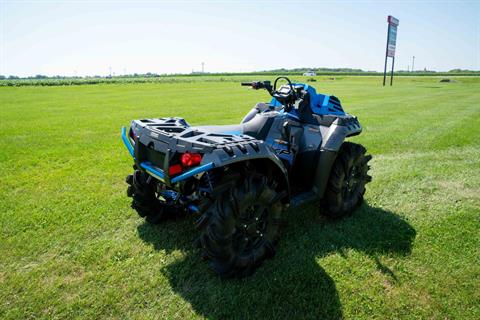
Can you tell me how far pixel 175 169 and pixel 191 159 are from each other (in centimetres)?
22

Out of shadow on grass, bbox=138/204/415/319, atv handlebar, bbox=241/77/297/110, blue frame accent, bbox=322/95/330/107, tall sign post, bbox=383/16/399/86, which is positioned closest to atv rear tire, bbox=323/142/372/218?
shadow on grass, bbox=138/204/415/319

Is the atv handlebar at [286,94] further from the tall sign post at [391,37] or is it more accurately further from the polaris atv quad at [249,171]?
the tall sign post at [391,37]

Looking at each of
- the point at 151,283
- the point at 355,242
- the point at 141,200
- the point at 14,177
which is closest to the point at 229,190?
the point at 151,283

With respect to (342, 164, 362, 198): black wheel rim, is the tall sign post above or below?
above

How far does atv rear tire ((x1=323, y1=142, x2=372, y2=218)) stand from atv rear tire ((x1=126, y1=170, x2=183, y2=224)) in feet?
6.35

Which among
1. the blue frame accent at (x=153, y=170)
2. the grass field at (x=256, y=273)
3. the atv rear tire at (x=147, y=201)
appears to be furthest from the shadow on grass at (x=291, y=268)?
the blue frame accent at (x=153, y=170)

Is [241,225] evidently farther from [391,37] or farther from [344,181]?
[391,37]

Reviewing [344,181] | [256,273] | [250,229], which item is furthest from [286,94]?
[256,273]

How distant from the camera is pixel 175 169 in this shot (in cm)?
313

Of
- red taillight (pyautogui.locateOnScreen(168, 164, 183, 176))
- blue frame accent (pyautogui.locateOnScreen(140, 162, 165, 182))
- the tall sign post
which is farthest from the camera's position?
the tall sign post

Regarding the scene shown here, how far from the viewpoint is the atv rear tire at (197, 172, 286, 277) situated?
121 inches

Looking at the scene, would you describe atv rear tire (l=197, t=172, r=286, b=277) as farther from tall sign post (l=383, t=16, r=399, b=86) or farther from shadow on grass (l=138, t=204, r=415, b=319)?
tall sign post (l=383, t=16, r=399, b=86)

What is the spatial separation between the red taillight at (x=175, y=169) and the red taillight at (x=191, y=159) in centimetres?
12

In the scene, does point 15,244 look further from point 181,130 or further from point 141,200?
point 181,130
